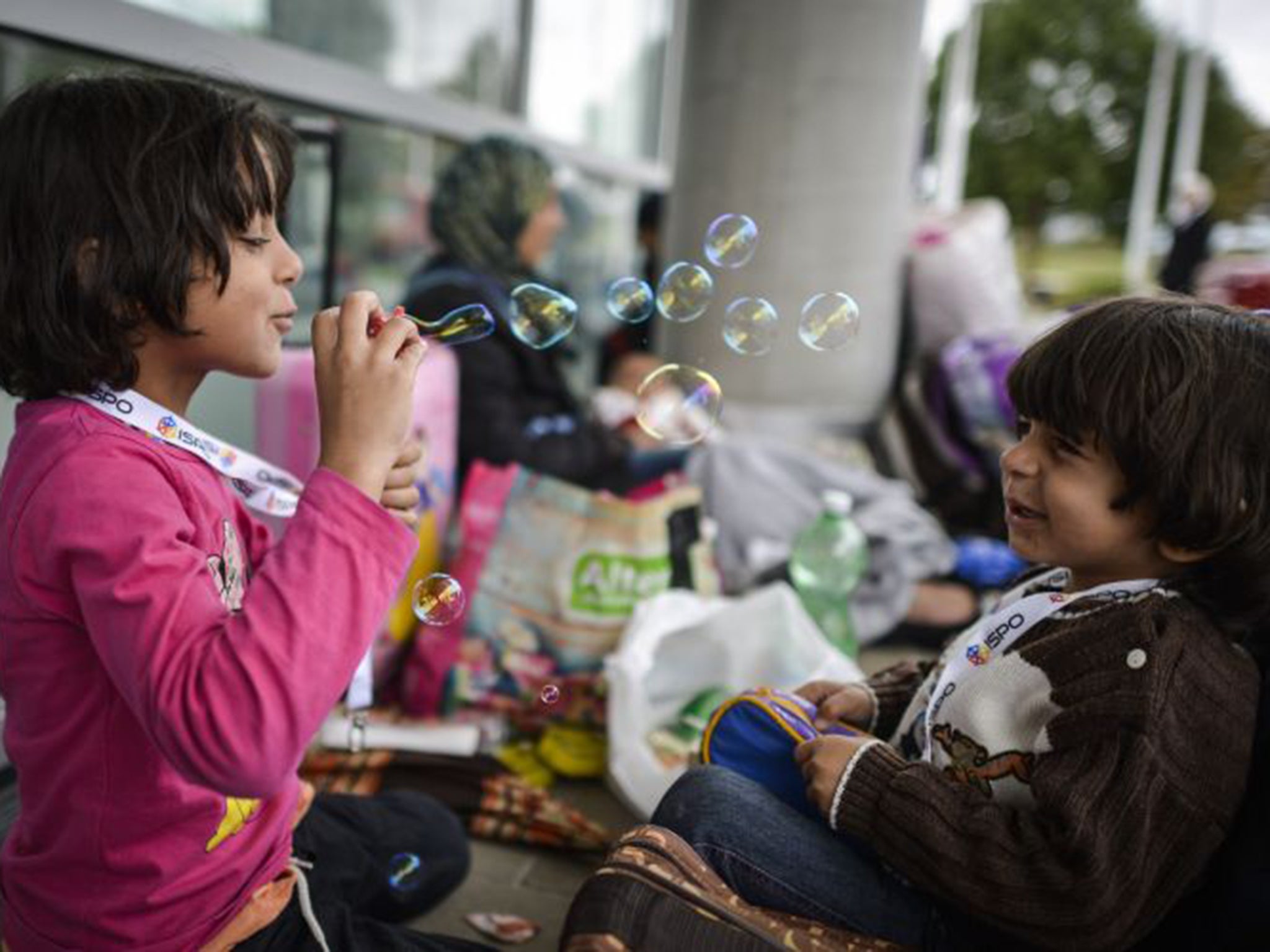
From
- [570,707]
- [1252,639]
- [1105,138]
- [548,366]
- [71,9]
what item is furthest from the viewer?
[1105,138]

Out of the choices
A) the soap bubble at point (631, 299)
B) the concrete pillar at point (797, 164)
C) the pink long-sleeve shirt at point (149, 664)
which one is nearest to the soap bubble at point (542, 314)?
the soap bubble at point (631, 299)

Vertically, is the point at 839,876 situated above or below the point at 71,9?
below

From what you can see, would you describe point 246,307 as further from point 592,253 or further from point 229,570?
point 592,253

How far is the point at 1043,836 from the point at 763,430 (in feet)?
13.5

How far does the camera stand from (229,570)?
120 cm

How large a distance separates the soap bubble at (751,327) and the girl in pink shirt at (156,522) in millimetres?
859

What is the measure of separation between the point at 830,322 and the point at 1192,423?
76 cm

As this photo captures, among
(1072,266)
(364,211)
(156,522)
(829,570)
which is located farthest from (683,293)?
(1072,266)

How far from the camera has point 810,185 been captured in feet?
17.0

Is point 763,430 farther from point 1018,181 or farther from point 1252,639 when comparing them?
point 1018,181

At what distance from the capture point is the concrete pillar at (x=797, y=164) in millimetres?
5062

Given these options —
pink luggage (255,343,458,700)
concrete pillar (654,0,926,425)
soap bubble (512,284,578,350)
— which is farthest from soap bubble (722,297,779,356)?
concrete pillar (654,0,926,425)

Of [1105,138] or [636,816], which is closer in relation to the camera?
[636,816]

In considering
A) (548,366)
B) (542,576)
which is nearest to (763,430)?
(548,366)
